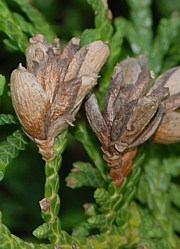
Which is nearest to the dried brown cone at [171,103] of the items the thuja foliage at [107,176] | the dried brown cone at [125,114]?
the dried brown cone at [125,114]

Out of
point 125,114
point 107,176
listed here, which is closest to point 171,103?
point 125,114

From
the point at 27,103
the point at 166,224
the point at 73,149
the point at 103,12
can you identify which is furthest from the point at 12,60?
the point at 27,103

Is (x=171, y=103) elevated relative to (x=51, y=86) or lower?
lower

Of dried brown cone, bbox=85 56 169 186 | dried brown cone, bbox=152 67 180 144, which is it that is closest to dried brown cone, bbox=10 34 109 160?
dried brown cone, bbox=85 56 169 186

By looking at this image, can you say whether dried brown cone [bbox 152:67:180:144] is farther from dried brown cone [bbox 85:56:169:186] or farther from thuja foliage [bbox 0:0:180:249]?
thuja foliage [bbox 0:0:180:249]

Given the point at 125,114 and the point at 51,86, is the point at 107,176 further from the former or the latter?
the point at 51,86

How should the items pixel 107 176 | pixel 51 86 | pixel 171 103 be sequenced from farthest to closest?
pixel 107 176, pixel 171 103, pixel 51 86
